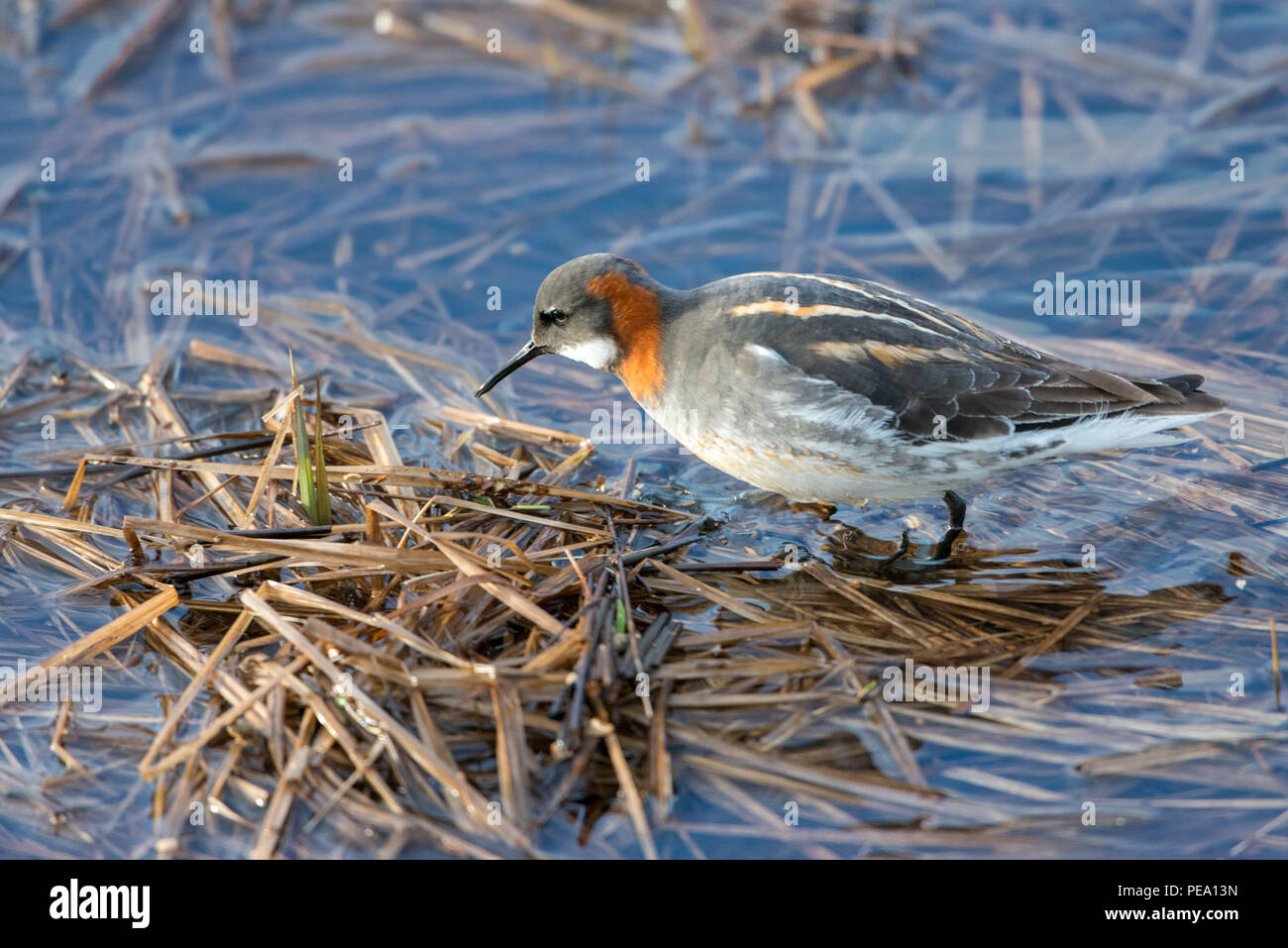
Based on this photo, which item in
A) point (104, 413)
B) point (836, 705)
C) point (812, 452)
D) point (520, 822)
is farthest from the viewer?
point (104, 413)

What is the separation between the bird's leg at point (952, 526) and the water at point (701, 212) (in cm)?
19

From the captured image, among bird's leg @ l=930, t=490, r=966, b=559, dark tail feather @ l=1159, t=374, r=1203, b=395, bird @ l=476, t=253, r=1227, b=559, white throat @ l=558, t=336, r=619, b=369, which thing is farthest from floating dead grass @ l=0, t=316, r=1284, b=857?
dark tail feather @ l=1159, t=374, r=1203, b=395

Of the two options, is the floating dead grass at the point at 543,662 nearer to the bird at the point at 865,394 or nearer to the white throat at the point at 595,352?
the bird at the point at 865,394

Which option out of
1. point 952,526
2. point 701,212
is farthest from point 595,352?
point 701,212

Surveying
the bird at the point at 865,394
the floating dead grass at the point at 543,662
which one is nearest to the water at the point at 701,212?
the floating dead grass at the point at 543,662

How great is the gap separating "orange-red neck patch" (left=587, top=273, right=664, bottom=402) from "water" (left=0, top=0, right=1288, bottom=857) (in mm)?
759

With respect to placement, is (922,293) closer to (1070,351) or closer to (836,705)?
(1070,351)

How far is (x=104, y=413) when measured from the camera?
685cm

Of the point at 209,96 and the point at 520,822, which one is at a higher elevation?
the point at 209,96

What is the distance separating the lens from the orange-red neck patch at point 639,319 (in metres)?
5.87

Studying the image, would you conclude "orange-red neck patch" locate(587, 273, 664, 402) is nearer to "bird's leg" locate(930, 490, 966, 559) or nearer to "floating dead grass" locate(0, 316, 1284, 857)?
"floating dead grass" locate(0, 316, 1284, 857)

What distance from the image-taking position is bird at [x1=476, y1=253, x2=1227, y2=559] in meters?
5.41

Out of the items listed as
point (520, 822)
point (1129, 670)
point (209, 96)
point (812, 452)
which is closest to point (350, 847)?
point (520, 822)

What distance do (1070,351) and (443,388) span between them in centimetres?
352
